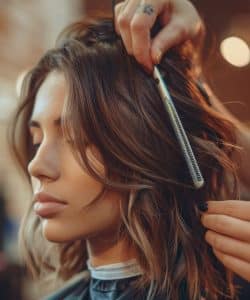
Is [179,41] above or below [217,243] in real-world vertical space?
above

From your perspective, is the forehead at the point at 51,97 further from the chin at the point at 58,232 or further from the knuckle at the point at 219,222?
the knuckle at the point at 219,222

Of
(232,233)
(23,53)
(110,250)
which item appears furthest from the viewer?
(23,53)

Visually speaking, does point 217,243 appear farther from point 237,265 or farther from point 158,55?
point 158,55

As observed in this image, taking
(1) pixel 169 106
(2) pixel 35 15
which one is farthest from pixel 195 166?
(2) pixel 35 15

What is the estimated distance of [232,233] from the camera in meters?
0.62

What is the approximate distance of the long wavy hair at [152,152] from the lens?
0.68 m

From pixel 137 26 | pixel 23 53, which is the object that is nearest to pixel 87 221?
pixel 137 26

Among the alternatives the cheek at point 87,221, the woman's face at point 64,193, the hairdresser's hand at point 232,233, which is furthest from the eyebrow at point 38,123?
the hairdresser's hand at point 232,233

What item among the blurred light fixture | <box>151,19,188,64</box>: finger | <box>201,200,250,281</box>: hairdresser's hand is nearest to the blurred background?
the blurred light fixture

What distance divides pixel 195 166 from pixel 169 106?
0.08 m

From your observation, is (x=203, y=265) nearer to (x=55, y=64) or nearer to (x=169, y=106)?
(x=169, y=106)

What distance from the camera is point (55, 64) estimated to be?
74 cm

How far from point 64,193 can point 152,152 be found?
0.41 ft

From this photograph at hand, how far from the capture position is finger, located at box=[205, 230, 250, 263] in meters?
0.61
